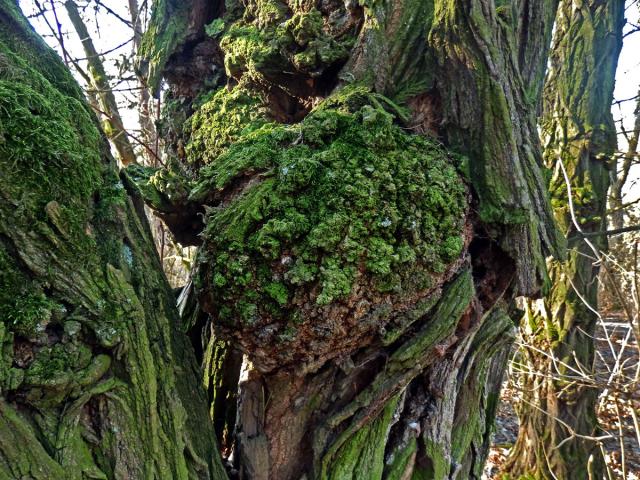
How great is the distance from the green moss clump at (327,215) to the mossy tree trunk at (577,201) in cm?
329

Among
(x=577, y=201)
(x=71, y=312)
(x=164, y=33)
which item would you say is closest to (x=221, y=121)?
(x=164, y=33)

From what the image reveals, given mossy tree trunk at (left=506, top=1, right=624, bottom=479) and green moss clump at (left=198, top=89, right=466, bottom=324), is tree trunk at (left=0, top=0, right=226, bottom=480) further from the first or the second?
mossy tree trunk at (left=506, top=1, right=624, bottom=479)

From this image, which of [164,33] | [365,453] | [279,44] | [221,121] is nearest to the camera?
[365,453]

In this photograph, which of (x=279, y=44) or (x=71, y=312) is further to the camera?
(x=279, y=44)

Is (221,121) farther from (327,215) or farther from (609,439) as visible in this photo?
(609,439)

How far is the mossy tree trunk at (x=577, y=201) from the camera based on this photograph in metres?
4.30

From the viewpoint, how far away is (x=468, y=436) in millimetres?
1859

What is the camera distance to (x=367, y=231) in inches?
57.1

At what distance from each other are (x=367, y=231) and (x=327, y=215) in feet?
0.46

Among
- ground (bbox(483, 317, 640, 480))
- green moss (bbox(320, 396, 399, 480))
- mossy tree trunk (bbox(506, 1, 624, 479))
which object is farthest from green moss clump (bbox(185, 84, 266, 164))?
ground (bbox(483, 317, 640, 480))

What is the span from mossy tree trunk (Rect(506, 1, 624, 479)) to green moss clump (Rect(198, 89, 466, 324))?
10.8 feet

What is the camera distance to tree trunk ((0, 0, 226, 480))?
44.4 inches

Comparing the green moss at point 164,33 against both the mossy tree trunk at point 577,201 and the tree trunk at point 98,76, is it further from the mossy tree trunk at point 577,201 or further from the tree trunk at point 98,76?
the mossy tree trunk at point 577,201

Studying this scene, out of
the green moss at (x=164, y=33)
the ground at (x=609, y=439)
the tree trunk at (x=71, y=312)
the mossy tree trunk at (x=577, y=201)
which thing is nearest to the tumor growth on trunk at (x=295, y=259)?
the tree trunk at (x=71, y=312)
